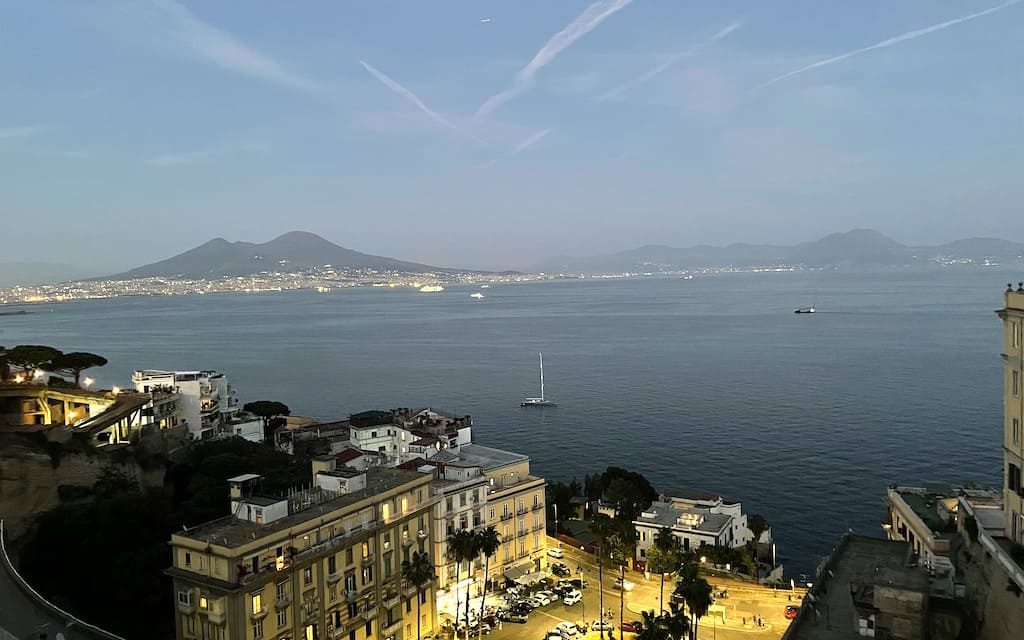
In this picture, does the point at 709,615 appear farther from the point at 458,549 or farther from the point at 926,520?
the point at 458,549

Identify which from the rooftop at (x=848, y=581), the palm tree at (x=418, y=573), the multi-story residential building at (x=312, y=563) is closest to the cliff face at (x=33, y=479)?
the multi-story residential building at (x=312, y=563)

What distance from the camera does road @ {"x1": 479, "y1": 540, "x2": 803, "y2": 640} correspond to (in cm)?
3036

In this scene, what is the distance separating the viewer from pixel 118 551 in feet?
110

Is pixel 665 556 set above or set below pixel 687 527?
above

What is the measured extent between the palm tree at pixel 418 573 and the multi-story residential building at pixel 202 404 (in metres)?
33.1

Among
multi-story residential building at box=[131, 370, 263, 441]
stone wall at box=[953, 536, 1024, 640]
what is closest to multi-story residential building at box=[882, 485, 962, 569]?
stone wall at box=[953, 536, 1024, 640]

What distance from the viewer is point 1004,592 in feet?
51.1

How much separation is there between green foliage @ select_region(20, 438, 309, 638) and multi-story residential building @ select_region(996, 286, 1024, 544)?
27.4 meters

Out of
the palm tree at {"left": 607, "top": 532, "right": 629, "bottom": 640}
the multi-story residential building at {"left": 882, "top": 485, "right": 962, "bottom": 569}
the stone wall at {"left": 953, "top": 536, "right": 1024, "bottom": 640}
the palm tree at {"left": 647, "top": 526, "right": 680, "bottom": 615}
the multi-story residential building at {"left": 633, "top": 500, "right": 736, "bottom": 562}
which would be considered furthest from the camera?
the multi-story residential building at {"left": 633, "top": 500, "right": 736, "bottom": 562}

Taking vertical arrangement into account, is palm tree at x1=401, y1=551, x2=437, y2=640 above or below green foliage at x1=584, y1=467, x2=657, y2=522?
above

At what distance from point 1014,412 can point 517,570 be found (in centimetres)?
2463

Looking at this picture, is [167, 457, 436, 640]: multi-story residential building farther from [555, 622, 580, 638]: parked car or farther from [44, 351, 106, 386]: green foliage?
[44, 351, 106, 386]: green foliage

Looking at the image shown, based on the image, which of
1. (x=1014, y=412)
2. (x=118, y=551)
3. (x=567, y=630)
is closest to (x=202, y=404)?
(x=118, y=551)

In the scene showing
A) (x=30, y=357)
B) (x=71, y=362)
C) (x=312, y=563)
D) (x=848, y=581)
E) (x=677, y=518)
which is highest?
(x=30, y=357)
